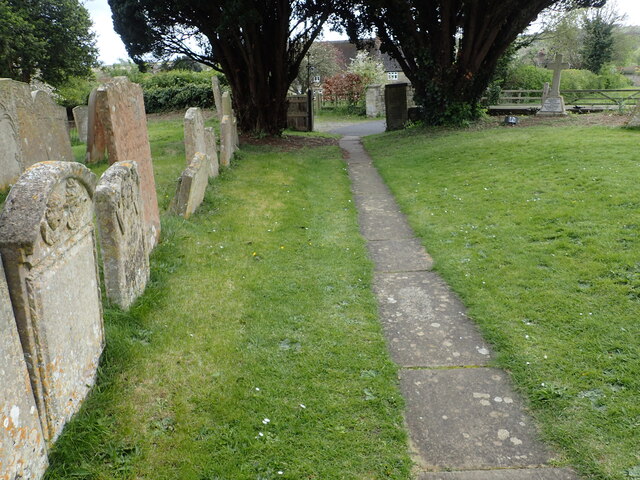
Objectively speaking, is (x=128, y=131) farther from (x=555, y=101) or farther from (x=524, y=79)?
(x=524, y=79)

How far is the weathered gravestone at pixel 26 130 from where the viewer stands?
9.05 meters

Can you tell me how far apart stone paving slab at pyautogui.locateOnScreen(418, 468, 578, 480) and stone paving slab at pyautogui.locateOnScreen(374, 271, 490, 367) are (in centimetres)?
123

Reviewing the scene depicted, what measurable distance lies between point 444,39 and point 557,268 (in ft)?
47.8

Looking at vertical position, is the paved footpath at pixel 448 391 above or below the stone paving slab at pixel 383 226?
below

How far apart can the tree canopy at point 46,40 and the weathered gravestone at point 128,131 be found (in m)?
17.4

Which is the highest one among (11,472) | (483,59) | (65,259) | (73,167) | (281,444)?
(483,59)

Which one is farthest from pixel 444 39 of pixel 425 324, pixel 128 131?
pixel 425 324

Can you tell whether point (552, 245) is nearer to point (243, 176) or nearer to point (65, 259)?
point (65, 259)

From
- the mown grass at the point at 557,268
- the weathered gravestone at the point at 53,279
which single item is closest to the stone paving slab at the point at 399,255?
the mown grass at the point at 557,268

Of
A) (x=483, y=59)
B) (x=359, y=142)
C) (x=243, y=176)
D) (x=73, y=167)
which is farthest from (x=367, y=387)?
(x=483, y=59)

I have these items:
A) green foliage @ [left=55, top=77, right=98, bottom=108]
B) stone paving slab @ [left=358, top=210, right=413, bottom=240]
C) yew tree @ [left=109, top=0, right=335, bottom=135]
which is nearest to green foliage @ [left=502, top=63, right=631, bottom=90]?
yew tree @ [left=109, top=0, right=335, bottom=135]

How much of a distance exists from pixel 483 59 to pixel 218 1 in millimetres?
10177

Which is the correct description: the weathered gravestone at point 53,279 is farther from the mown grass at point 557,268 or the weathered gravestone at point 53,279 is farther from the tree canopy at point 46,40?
the tree canopy at point 46,40

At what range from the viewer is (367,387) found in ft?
12.9
